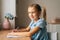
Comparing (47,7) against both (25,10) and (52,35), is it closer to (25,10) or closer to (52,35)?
(25,10)

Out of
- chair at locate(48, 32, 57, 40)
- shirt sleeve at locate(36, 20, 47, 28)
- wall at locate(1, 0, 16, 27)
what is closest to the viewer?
shirt sleeve at locate(36, 20, 47, 28)

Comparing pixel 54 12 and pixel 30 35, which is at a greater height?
pixel 54 12

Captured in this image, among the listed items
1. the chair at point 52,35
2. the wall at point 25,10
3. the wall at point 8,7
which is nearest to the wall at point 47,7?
the wall at point 25,10

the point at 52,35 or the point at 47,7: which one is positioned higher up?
the point at 47,7

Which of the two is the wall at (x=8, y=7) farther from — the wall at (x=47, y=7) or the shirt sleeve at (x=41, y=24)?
the shirt sleeve at (x=41, y=24)

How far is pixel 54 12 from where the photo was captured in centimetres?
314

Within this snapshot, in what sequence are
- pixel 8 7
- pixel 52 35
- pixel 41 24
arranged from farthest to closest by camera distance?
1. pixel 8 7
2. pixel 52 35
3. pixel 41 24

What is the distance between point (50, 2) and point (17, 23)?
2.58 ft

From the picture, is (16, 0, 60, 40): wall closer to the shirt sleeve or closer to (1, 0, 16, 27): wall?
(1, 0, 16, 27): wall

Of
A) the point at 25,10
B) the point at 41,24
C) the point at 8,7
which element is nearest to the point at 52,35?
the point at 41,24

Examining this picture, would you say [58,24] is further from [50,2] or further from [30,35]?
[30,35]

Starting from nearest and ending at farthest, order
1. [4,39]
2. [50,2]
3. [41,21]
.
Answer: [4,39] → [41,21] → [50,2]

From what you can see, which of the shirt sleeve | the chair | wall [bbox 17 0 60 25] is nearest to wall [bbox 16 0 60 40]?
wall [bbox 17 0 60 25]

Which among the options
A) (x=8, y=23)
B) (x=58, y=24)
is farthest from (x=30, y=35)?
(x=58, y=24)
